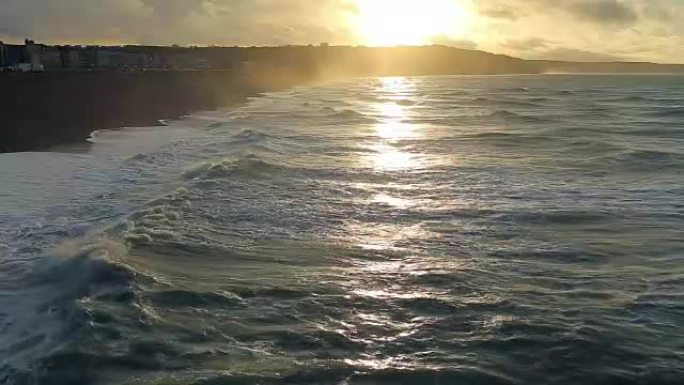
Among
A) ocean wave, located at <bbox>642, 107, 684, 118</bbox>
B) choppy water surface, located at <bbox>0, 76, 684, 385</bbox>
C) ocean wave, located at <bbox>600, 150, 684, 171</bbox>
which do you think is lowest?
choppy water surface, located at <bbox>0, 76, 684, 385</bbox>

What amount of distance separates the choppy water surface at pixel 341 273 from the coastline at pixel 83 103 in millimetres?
9534

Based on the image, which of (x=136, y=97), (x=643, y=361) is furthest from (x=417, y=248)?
(x=136, y=97)

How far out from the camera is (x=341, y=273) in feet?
34.1

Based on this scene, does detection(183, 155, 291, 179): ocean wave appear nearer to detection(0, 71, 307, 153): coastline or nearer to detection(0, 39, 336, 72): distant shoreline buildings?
detection(0, 71, 307, 153): coastline

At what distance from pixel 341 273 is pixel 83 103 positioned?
3532 centimetres

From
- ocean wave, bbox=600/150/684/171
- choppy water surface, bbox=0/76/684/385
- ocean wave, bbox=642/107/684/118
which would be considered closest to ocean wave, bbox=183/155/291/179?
choppy water surface, bbox=0/76/684/385

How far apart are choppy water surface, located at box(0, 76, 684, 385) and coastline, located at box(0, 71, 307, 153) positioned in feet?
31.3

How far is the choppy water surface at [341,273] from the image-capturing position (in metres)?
7.29

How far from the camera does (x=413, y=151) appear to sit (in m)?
26.5

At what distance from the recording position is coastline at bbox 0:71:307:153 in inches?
1216

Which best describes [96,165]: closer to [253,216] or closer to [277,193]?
[277,193]

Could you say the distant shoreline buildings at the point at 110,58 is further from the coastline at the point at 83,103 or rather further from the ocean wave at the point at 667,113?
the ocean wave at the point at 667,113

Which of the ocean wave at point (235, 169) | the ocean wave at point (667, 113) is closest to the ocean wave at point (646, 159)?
the ocean wave at point (235, 169)

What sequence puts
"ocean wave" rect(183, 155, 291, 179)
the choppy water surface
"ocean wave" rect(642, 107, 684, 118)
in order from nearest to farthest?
the choppy water surface < "ocean wave" rect(183, 155, 291, 179) < "ocean wave" rect(642, 107, 684, 118)
